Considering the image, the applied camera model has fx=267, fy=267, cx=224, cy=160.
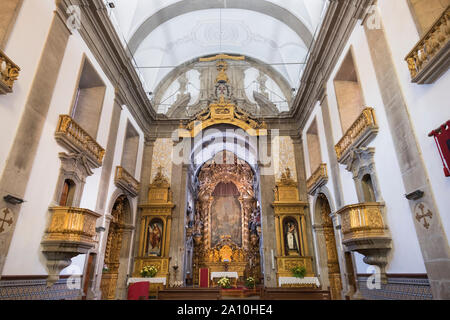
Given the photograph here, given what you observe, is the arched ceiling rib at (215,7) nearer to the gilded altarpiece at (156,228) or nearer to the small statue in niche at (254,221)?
the gilded altarpiece at (156,228)

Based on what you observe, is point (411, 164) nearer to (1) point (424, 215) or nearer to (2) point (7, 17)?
(1) point (424, 215)

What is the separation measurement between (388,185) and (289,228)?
709 centimetres

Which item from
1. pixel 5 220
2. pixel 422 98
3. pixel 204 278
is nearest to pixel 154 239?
pixel 204 278

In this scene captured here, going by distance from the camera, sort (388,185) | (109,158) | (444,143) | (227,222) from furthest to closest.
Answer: (227,222)
(109,158)
(388,185)
(444,143)

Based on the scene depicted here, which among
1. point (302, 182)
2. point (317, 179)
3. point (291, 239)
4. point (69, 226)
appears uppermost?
point (302, 182)

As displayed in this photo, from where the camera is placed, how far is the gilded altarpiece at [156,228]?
1248cm

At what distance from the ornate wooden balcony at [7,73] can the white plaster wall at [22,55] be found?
27 centimetres

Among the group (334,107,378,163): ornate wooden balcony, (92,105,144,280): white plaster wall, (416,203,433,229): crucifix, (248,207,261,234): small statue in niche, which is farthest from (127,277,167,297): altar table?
(416,203,433,229): crucifix

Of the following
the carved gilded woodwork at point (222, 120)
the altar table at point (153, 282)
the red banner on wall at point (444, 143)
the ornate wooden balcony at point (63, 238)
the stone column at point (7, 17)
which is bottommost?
the altar table at point (153, 282)

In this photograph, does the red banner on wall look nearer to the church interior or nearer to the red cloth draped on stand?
the church interior

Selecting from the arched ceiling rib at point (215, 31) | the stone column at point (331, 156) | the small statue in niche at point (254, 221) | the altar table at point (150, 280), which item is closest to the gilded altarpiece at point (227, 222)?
the small statue in niche at point (254, 221)

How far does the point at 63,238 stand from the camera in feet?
22.4
